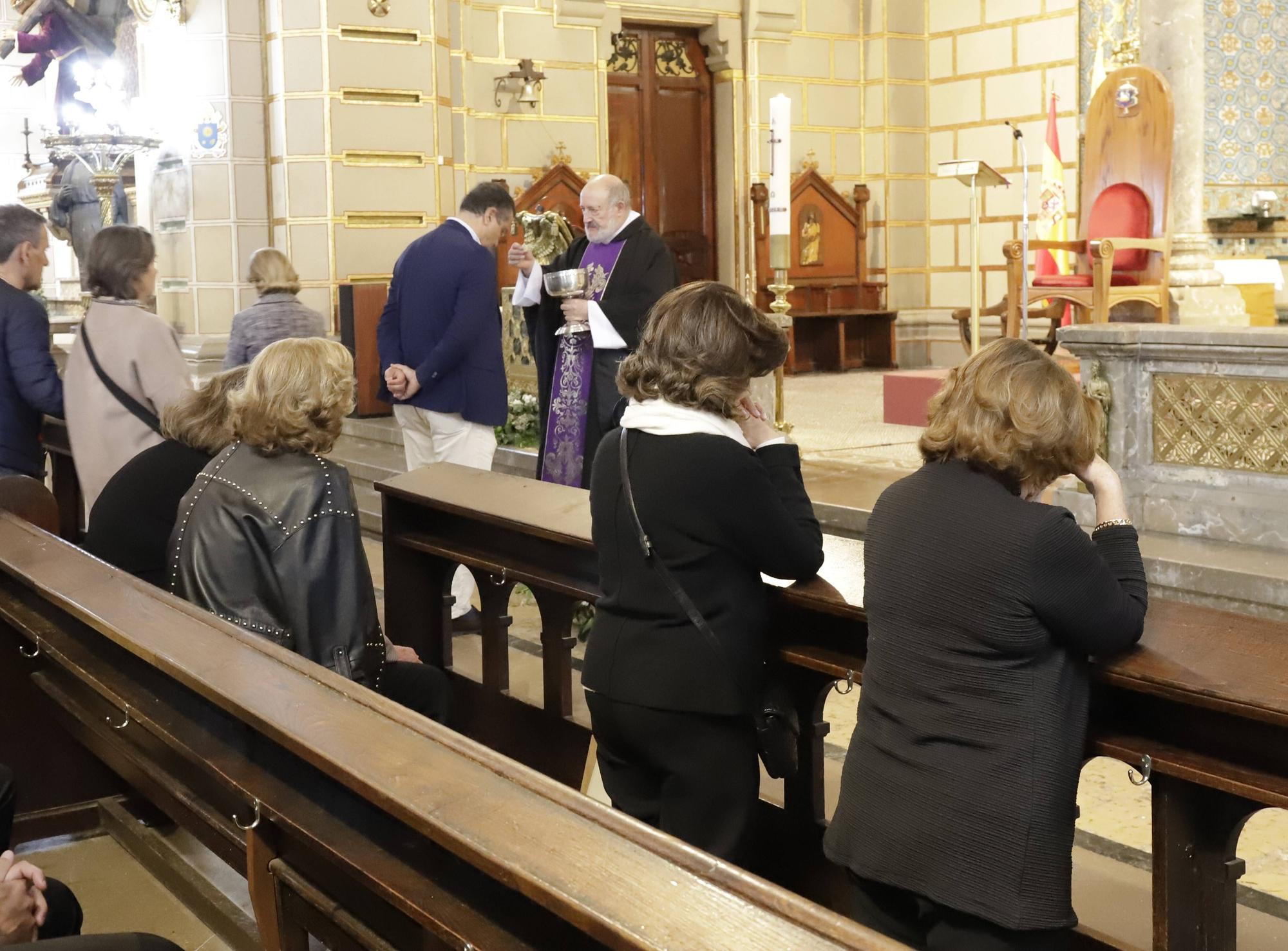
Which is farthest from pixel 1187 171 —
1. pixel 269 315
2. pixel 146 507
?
pixel 146 507

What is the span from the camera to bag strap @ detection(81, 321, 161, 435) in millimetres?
4293

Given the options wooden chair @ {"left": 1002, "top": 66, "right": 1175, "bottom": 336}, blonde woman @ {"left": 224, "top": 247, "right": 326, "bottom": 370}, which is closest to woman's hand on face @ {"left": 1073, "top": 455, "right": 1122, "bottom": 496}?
blonde woman @ {"left": 224, "top": 247, "right": 326, "bottom": 370}

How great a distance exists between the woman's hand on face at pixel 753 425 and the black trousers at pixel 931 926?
745mm

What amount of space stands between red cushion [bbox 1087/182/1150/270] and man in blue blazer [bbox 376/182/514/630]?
4.40m

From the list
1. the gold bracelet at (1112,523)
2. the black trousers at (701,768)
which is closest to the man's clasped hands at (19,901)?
the black trousers at (701,768)

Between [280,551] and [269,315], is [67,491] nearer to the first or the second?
[269,315]

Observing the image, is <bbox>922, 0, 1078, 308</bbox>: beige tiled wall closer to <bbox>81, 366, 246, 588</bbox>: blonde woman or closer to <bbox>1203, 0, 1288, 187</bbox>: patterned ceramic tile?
<bbox>1203, 0, 1288, 187</bbox>: patterned ceramic tile

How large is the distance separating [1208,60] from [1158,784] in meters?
8.90

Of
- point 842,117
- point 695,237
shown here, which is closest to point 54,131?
point 695,237

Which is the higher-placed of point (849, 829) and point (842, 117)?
point (842, 117)

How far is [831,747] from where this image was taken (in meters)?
3.73

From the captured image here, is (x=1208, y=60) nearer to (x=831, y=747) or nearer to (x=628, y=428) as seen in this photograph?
(x=831, y=747)

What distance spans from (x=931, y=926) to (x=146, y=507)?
218 cm

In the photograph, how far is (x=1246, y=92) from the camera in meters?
9.70
